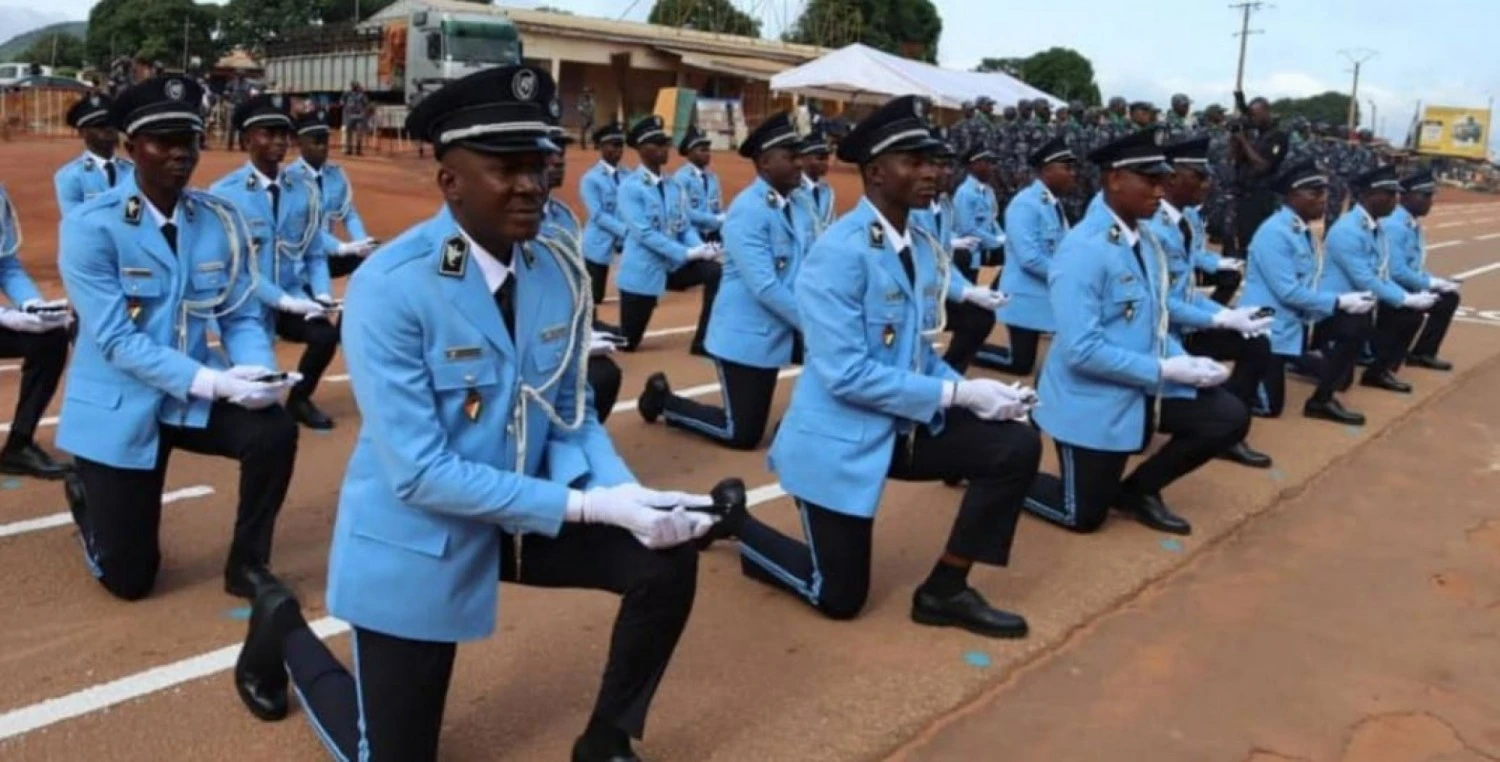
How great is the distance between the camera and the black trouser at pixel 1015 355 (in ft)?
30.5

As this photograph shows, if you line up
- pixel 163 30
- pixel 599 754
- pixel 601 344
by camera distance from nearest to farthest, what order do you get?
1. pixel 599 754
2. pixel 601 344
3. pixel 163 30

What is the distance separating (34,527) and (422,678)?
3.04 meters

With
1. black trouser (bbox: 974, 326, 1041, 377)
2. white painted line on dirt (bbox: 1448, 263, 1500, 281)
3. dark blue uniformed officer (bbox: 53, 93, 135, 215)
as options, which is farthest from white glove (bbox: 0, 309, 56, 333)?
white painted line on dirt (bbox: 1448, 263, 1500, 281)

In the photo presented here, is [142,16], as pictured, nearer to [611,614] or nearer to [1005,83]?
[1005,83]

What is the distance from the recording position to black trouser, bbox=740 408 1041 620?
4406mm

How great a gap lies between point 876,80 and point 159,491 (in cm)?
2271

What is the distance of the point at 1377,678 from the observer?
169 inches

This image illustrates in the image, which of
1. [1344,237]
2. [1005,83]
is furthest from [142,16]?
[1344,237]

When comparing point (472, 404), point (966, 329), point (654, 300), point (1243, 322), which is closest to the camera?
point (472, 404)

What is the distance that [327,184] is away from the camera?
817cm

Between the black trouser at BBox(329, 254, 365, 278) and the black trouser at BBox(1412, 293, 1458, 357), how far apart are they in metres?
8.38

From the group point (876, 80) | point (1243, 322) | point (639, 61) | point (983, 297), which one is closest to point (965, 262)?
point (983, 297)

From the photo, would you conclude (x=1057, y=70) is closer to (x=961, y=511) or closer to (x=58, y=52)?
(x=58, y=52)

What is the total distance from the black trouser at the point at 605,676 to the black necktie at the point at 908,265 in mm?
1724
